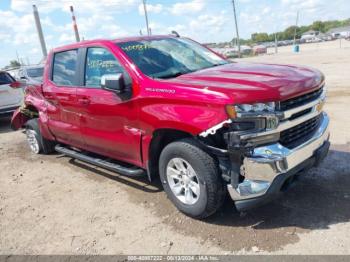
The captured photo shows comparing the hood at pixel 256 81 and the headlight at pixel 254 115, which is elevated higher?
the hood at pixel 256 81

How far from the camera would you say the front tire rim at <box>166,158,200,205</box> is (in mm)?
3787

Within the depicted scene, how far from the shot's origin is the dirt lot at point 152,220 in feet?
11.3

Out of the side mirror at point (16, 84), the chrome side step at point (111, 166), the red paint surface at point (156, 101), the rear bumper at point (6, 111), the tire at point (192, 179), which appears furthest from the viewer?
the side mirror at point (16, 84)

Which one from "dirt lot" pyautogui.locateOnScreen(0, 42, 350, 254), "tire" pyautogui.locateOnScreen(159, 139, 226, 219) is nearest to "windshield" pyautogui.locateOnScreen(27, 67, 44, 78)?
"dirt lot" pyautogui.locateOnScreen(0, 42, 350, 254)

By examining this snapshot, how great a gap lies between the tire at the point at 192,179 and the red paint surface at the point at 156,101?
0.82ft

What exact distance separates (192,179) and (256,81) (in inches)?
47.4

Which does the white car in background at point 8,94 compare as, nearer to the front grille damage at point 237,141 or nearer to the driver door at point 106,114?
the driver door at point 106,114

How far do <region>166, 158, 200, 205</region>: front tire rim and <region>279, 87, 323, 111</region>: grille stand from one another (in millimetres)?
1104

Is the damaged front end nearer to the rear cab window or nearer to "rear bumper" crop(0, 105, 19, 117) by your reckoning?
the rear cab window

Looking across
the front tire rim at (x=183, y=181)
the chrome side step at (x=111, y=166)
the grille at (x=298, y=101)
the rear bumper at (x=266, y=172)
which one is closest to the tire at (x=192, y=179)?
the front tire rim at (x=183, y=181)

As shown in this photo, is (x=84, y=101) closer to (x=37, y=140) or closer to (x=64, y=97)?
(x=64, y=97)

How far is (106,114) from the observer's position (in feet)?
15.0

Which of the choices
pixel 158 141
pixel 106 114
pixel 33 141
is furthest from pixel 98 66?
pixel 33 141

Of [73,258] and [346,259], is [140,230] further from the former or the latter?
[346,259]
